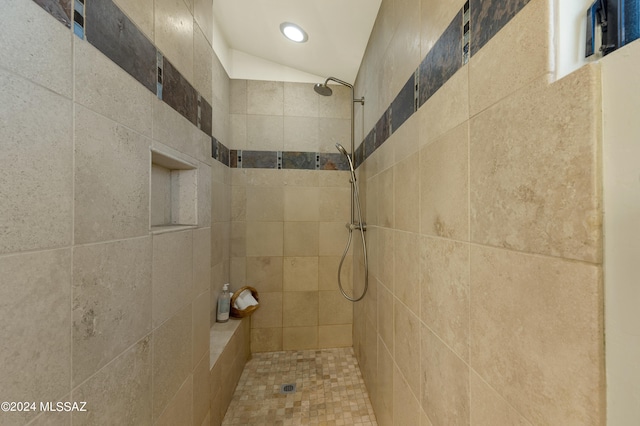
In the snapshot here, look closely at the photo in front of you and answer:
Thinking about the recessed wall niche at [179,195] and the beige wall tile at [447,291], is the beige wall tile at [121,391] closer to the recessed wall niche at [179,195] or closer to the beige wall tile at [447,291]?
the recessed wall niche at [179,195]

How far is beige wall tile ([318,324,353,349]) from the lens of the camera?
219 cm

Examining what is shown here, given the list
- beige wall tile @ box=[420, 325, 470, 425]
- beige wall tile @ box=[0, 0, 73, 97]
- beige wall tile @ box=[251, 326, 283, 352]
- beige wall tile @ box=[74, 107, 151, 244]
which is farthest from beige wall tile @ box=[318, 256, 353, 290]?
beige wall tile @ box=[0, 0, 73, 97]

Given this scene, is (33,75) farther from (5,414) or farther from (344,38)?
(344,38)

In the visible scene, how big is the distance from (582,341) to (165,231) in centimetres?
107

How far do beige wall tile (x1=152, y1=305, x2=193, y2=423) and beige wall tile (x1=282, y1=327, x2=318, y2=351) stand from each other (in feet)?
4.12

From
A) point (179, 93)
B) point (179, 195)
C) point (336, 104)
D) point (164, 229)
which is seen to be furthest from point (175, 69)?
point (336, 104)

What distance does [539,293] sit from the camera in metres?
0.43

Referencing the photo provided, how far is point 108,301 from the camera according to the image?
2.04ft

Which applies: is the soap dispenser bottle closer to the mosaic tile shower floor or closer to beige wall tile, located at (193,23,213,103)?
the mosaic tile shower floor

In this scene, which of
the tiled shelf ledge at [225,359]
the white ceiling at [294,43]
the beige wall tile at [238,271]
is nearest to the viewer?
the tiled shelf ledge at [225,359]

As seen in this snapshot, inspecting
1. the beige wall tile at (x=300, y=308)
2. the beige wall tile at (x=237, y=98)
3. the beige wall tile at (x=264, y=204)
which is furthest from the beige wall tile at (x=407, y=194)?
the beige wall tile at (x=237, y=98)

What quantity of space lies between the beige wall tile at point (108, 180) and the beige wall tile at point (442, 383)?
984mm

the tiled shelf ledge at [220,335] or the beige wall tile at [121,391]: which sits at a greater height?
the beige wall tile at [121,391]

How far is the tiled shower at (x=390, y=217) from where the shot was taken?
38 cm
